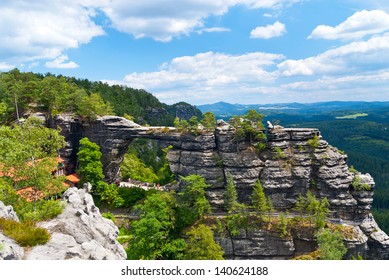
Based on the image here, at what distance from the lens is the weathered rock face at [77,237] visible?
14273 millimetres

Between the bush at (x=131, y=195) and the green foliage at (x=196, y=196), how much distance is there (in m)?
7.78

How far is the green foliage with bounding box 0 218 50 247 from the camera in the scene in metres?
14.3

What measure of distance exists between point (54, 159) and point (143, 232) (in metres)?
14.0

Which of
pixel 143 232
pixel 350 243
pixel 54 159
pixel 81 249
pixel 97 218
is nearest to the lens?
pixel 81 249

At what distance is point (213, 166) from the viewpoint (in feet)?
154

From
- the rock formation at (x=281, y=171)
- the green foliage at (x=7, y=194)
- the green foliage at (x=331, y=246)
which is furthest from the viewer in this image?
the rock formation at (x=281, y=171)

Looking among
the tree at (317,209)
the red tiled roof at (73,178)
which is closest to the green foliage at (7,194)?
the red tiled roof at (73,178)

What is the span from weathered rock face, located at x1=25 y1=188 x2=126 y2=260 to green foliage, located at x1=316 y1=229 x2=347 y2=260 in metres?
25.1

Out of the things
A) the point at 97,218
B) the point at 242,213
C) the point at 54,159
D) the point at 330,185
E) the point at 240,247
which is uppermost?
the point at 54,159

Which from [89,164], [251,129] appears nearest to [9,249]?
[89,164]

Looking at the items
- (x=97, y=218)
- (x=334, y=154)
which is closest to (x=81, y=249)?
(x=97, y=218)

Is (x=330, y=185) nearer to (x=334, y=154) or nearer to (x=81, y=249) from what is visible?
(x=334, y=154)

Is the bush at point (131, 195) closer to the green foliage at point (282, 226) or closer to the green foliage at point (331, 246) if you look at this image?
the green foliage at point (282, 226)

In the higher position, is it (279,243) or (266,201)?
(266,201)
